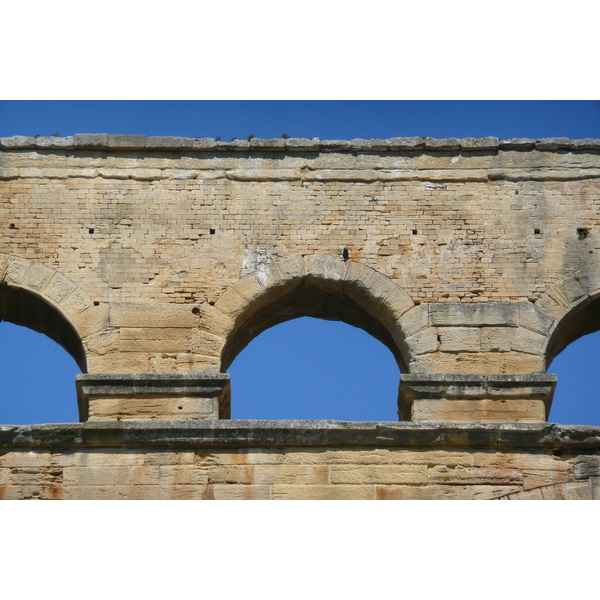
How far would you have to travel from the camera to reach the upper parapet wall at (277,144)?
60.0 ft

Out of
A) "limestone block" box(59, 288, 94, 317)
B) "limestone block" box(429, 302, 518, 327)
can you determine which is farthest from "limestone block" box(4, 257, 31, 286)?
"limestone block" box(429, 302, 518, 327)

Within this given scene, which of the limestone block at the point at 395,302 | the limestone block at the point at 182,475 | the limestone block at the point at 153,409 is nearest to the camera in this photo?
the limestone block at the point at 182,475

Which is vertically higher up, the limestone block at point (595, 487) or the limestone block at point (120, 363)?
the limestone block at point (120, 363)

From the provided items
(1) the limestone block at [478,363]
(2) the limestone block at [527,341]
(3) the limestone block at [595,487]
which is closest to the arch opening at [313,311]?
(1) the limestone block at [478,363]

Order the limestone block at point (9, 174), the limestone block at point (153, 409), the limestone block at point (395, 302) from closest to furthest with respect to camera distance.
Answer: the limestone block at point (153, 409) → the limestone block at point (395, 302) → the limestone block at point (9, 174)

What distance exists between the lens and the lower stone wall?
52.5ft

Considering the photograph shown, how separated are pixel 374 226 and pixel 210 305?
2043 mm

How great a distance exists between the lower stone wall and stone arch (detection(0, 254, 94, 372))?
59.7 inches

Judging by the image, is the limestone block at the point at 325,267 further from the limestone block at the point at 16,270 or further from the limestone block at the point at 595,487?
the limestone block at the point at 595,487

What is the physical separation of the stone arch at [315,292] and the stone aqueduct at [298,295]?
0.08 ft

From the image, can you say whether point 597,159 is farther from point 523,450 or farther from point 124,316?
point 124,316

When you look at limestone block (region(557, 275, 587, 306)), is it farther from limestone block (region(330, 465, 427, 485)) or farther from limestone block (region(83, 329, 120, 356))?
limestone block (region(83, 329, 120, 356))

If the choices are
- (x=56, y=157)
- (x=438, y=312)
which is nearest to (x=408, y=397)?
(x=438, y=312)

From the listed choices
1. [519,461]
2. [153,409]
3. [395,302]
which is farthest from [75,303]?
[519,461]
